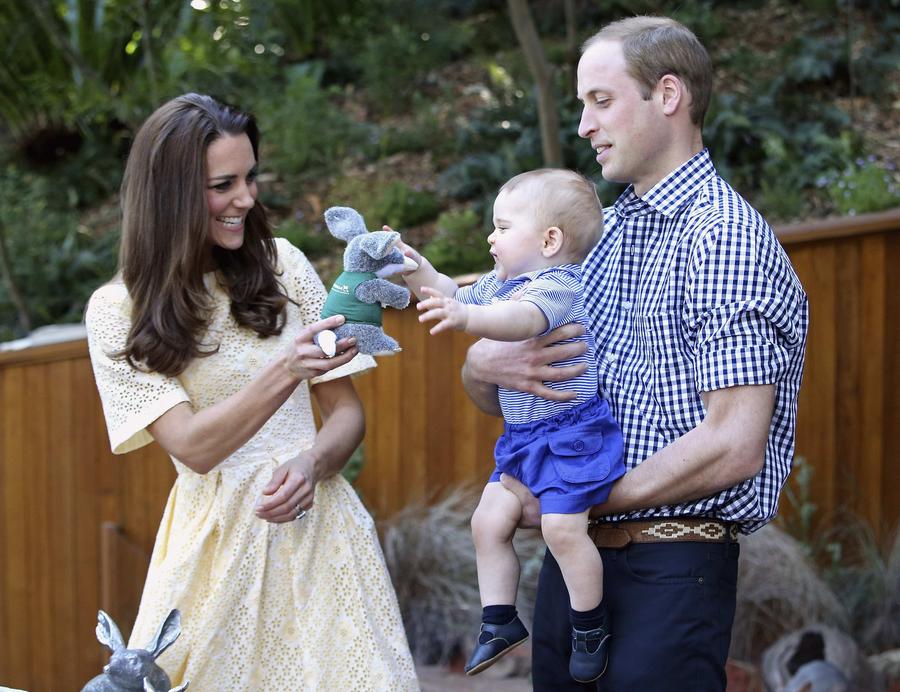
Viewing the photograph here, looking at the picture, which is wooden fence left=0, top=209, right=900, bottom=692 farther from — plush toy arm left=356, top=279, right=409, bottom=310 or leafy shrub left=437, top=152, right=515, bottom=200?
plush toy arm left=356, top=279, right=409, bottom=310

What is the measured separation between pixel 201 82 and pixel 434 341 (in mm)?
3117

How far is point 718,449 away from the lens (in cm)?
203

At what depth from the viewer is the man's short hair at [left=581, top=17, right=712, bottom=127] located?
7.07 ft

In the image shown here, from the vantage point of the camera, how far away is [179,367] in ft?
8.65

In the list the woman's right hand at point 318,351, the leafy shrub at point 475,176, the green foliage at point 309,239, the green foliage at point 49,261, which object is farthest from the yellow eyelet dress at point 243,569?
the green foliage at point 49,261

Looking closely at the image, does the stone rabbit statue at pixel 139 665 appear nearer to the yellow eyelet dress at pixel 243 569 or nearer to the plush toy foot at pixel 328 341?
the yellow eyelet dress at pixel 243 569

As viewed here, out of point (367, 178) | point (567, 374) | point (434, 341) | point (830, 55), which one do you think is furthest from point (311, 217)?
point (567, 374)

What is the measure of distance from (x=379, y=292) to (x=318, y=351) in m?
0.18

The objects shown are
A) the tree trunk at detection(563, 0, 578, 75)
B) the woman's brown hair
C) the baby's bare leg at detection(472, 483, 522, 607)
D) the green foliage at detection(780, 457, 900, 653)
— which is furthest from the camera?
the tree trunk at detection(563, 0, 578, 75)

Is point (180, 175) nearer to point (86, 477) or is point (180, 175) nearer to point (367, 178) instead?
point (86, 477)

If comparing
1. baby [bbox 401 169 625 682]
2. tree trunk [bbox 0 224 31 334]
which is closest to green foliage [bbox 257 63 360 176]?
tree trunk [bbox 0 224 31 334]

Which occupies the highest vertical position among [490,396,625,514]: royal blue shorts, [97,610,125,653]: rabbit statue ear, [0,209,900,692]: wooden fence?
[490,396,625,514]: royal blue shorts

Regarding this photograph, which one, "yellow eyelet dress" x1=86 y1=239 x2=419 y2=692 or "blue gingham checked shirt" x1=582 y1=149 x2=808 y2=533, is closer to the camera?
"blue gingham checked shirt" x1=582 y1=149 x2=808 y2=533

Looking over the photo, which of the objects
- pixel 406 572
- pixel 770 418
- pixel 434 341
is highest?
pixel 770 418
